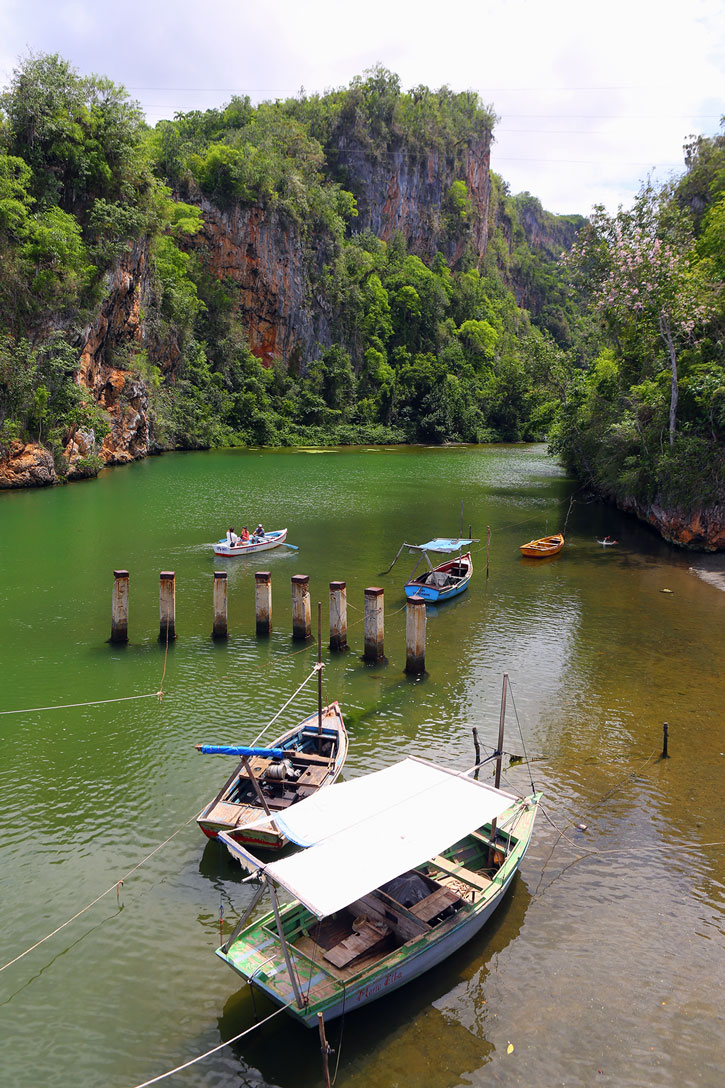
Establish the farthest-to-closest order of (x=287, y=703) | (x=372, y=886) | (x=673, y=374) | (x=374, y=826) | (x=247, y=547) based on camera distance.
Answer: (x=673, y=374), (x=247, y=547), (x=287, y=703), (x=374, y=826), (x=372, y=886)

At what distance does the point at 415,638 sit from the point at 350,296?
3412 inches

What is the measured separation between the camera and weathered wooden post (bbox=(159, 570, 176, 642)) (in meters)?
19.1

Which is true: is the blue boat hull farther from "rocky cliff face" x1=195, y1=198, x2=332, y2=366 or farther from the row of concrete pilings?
"rocky cliff face" x1=195, y1=198, x2=332, y2=366

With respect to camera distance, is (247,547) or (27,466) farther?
(27,466)

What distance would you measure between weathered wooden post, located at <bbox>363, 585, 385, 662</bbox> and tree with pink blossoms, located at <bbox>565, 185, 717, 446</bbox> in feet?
66.1

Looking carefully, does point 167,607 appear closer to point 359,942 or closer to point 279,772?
point 279,772

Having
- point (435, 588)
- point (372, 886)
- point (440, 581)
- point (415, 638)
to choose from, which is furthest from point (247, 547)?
point (372, 886)

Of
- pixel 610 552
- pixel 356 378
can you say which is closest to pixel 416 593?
pixel 610 552

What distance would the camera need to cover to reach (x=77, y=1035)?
8102 mm

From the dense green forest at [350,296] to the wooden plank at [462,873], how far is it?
24893 millimetres

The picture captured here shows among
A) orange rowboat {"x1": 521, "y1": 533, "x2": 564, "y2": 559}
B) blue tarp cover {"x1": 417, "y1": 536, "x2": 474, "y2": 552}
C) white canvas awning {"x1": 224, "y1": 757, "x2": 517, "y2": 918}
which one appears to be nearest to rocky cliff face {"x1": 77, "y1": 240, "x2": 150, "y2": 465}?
blue tarp cover {"x1": 417, "y1": 536, "x2": 474, "y2": 552}

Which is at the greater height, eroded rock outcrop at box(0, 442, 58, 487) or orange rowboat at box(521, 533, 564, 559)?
eroded rock outcrop at box(0, 442, 58, 487)

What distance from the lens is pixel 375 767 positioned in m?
13.7

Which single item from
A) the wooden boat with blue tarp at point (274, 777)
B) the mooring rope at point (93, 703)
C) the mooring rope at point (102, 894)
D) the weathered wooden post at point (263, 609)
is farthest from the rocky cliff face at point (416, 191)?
the mooring rope at point (102, 894)
